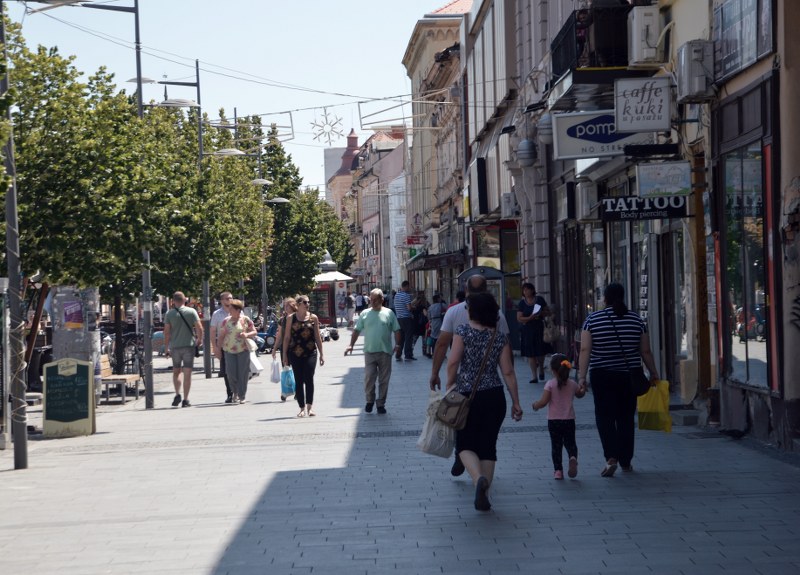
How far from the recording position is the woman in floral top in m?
21.2

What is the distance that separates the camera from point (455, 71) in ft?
182

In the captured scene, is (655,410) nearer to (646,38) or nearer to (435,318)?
(646,38)

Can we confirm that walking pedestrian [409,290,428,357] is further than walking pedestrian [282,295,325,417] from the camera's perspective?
Yes

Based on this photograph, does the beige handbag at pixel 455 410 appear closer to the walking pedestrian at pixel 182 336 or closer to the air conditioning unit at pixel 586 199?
the walking pedestrian at pixel 182 336

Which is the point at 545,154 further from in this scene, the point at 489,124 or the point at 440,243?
the point at 440,243

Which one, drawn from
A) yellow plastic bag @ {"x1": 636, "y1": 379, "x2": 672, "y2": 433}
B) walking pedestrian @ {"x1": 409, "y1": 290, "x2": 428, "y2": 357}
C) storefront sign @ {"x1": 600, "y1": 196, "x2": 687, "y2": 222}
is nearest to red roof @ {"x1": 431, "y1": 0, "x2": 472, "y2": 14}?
walking pedestrian @ {"x1": 409, "y1": 290, "x2": 428, "y2": 357}

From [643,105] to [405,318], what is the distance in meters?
18.0

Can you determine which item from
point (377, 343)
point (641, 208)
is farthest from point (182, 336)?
point (641, 208)

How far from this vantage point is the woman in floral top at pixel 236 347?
21219 millimetres

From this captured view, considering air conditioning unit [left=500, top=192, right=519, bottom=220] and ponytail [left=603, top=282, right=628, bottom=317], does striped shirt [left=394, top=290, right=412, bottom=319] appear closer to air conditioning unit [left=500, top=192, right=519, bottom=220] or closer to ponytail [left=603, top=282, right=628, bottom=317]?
air conditioning unit [left=500, top=192, right=519, bottom=220]

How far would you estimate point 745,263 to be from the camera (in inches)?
535

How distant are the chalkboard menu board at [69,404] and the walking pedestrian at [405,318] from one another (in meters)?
15.4

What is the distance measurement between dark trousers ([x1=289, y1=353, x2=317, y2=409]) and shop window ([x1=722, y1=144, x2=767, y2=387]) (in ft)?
19.7

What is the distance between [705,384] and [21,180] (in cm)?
880
